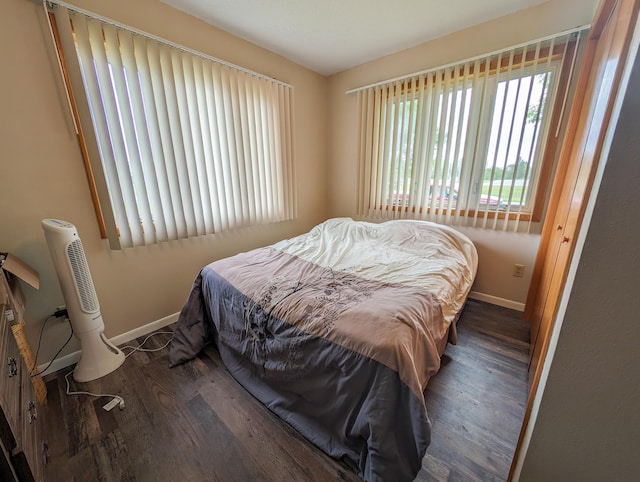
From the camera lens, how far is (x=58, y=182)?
158 cm

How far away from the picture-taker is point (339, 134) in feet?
10.5

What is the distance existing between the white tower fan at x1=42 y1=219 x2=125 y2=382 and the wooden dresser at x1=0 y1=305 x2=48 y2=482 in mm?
445

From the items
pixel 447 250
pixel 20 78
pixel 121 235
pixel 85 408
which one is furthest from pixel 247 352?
pixel 20 78

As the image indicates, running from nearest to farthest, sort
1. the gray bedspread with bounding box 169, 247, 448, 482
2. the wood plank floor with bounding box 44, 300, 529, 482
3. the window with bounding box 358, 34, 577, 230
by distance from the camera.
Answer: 1. the gray bedspread with bounding box 169, 247, 448, 482
2. the wood plank floor with bounding box 44, 300, 529, 482
3. the window with bounding box 358, 34, 577, 230

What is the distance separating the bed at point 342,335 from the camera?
945mm

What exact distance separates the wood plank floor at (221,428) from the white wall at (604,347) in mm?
611

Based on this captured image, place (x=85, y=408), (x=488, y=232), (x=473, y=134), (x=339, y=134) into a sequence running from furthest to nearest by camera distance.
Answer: (x=339, y=134) < (x=488, y=232) < (x=473, y=134) < (x=85, y=408)

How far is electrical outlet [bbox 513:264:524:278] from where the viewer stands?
2236mm

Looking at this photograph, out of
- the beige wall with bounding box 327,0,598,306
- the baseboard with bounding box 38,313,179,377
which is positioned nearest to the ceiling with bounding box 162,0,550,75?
the beige wall with bounding box 327,0,598,306

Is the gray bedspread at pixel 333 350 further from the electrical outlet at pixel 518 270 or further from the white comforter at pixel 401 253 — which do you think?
the electrical outlet at pixel 518 270

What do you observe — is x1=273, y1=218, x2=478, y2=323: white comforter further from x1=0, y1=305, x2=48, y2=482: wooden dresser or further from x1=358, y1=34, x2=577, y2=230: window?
x1=0, y1=305, x2=48, y2=482: wooden dresser

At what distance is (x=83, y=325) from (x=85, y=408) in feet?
Answer: 1.60

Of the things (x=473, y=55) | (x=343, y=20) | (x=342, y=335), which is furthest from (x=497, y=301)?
(x=343, y=20)

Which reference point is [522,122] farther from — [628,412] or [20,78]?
[20,78]
